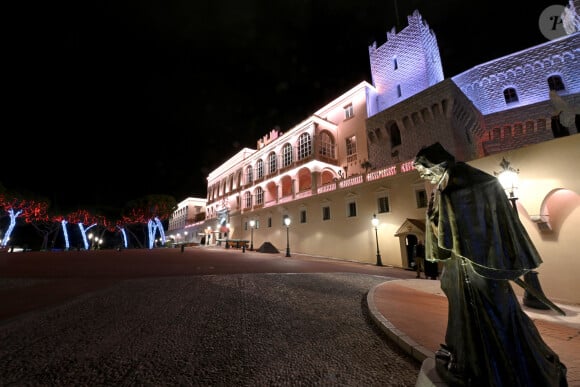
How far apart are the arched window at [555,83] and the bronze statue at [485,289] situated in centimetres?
2894

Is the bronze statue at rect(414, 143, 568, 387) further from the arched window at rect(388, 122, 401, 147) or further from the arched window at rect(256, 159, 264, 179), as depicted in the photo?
the arched window at rect(256, 159, 264, 179)

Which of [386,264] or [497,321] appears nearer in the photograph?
[497,321]

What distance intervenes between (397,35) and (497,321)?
A: 29643 mm

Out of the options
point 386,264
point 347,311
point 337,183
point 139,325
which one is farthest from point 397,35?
point 139,325

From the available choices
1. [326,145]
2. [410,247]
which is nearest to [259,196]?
[326,145]

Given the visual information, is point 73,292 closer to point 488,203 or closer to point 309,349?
point 309,349

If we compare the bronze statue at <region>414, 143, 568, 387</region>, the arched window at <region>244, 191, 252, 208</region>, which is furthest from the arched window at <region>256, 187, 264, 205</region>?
the bronze statue at <region>414, 143, 568, 387</region>

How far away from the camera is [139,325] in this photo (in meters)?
4.11

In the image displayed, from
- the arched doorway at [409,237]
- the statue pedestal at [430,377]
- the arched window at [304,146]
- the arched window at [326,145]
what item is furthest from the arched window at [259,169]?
the statue pedestal at [430,377]

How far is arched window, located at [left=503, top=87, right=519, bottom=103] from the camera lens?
21.5 m

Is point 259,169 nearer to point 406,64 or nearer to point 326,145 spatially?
point 326,145

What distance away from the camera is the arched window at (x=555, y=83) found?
64.3 feet

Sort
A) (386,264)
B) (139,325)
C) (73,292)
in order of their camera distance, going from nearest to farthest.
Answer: (139,325), (73,292), (386,264)

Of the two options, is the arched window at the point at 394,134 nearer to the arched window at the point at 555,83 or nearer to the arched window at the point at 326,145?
the arched window at the point at 326,145
